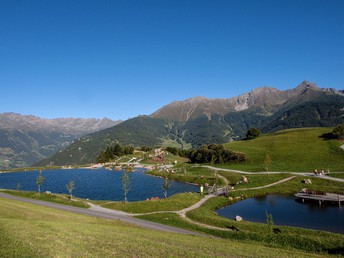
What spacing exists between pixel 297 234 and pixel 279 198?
1634 inches

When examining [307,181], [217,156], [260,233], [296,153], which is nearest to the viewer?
[260,233]

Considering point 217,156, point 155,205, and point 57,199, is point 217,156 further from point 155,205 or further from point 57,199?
point 57,199

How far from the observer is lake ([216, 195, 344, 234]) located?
60906mm

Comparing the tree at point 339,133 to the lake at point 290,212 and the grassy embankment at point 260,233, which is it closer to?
the lake at point 290,212

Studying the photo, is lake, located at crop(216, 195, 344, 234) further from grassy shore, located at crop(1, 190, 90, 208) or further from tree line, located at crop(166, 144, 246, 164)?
tree line, located at crop(166, 144, 246, 164)

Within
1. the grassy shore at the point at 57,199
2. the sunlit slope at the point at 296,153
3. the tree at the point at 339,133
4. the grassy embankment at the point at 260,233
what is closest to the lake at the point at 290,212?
the grassy embankment at the point at 260,233

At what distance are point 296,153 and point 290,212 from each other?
74383 mm

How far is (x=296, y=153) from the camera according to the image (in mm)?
138375

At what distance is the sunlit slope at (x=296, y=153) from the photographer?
12322cm

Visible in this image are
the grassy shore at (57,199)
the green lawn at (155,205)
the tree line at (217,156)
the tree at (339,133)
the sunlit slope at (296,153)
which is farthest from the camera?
the tree line at (217,156)

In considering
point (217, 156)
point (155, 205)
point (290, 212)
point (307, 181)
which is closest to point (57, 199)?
point (155, 205)

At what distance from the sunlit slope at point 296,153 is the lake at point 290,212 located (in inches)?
1649

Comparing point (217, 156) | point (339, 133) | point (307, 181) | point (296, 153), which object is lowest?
point (307, 181)

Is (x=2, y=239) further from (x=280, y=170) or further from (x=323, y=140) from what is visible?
(x=323, y=140)
